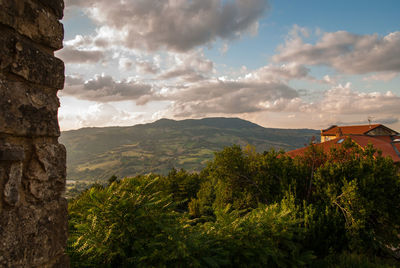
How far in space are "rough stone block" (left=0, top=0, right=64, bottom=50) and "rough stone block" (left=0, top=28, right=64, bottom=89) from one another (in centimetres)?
9

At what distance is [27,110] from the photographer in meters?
1.85

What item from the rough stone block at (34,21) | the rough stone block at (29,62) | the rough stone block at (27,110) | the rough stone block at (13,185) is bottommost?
the rough stone block at (13,185)

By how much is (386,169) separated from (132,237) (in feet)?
44.5

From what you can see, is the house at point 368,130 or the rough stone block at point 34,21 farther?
the house at point 368,130

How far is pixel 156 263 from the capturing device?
4238 mm

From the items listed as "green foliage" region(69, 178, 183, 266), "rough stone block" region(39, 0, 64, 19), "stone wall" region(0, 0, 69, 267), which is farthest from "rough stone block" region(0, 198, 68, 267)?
"green foliage" region(69, 178, 183, 266)

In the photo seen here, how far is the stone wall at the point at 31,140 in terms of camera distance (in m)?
1.70

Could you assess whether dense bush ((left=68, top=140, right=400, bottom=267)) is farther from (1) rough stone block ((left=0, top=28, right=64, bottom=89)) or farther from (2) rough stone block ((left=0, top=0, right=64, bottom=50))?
(2) rough stone block ((left=0, top=0, right=64, bottom=50))

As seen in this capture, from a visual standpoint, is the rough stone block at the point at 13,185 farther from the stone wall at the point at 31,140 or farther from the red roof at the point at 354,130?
the red roof at the point at 354,130

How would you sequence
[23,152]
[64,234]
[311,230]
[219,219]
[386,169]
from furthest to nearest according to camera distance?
1. [386,169]
2. [311,230]
3. [219,219]
4. [64,234]
5. [23,152]

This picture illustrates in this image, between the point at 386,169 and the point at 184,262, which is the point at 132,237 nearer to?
the point at 184,262

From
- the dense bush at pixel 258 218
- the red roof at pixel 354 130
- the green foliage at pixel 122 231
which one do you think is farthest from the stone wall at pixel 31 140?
the red roof at pixel 354 130

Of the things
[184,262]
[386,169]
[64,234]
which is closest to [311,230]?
[386,169]

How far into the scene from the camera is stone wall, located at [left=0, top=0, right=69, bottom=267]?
67.0 inches
